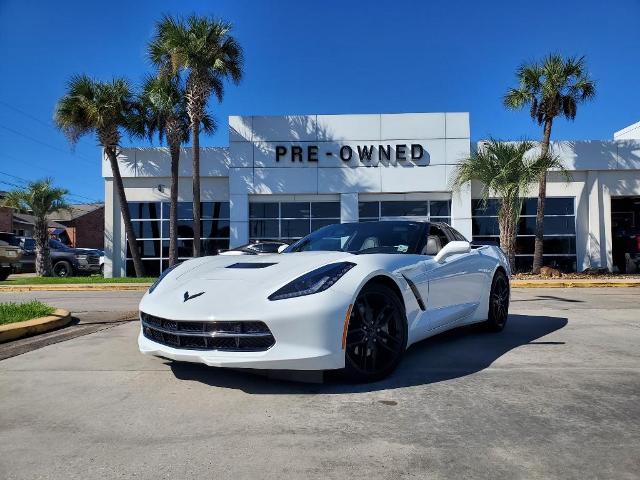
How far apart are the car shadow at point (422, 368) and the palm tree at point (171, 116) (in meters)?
14.0

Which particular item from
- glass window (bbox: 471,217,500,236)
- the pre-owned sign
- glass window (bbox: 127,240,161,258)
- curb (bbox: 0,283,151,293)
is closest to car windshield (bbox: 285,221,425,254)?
curb (bbox: 0,283,151,293)

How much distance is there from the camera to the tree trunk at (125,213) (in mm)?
18625

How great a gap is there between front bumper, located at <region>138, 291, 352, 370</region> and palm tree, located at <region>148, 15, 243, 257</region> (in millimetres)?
15050

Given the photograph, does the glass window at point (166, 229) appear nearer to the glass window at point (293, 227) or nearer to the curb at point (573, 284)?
the glass window at point (293, 227)

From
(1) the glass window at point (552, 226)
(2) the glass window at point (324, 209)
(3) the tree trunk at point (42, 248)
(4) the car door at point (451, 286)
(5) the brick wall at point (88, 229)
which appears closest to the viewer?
(4) the car door at point (451, 286)

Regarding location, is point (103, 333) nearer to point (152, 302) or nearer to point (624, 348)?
point (152, 302)

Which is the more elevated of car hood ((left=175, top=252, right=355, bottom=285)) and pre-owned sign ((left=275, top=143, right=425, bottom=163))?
pre-owned sign ((left=275, top=143, right=425, bottom=163))

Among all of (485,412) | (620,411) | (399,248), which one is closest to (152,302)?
(399,248)

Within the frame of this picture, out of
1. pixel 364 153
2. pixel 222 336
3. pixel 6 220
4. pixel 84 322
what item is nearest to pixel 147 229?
pixel 364 153

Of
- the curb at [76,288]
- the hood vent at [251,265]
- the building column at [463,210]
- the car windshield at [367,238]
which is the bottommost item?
the curb at [76,288]

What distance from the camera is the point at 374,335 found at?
12.1 ft

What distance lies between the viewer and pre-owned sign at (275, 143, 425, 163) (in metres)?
19.0

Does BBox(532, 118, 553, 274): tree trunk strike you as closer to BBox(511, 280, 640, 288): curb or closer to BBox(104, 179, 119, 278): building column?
BBox(511, 280, 640, 288): curb

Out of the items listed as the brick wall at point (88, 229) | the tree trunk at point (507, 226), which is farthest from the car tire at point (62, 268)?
the brick wall at point (88, 229)
